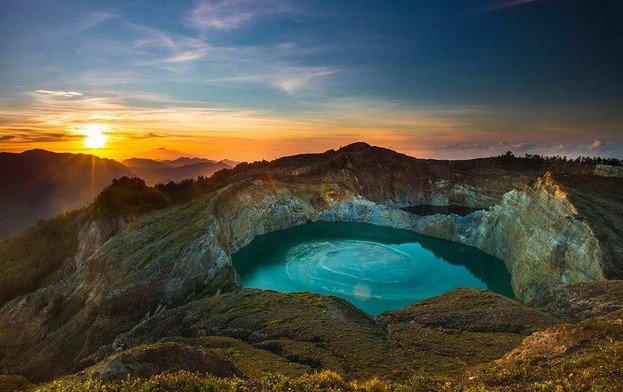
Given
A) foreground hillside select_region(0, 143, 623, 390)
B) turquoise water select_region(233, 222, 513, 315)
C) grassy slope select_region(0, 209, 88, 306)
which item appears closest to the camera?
foreground hillside select_region(0, 143, 623, 390)

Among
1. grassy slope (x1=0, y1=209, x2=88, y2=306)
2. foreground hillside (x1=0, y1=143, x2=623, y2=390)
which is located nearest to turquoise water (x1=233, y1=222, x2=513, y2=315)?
foreground hillside (x1=0, y1=143, x2=623, y2=390)

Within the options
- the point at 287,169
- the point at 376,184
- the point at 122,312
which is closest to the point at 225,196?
the point at 122,312

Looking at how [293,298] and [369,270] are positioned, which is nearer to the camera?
[293,298]

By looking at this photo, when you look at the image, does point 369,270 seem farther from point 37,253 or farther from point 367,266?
point 37,253

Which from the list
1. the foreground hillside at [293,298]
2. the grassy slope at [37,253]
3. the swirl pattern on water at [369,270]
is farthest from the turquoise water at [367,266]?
the grassy slope at [37,253]

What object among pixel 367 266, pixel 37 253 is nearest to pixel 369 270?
pixel 367 266

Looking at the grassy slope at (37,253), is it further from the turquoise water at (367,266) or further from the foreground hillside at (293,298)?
the turquoise water at (367,266)

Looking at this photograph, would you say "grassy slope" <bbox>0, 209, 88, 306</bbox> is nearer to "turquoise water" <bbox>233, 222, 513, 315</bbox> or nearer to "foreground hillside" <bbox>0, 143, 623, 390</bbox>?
"foreground hillside" <bbox>0, 143, 623, 390</bbox>

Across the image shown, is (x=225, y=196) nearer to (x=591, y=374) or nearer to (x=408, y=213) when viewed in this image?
(x=408, y=213)
